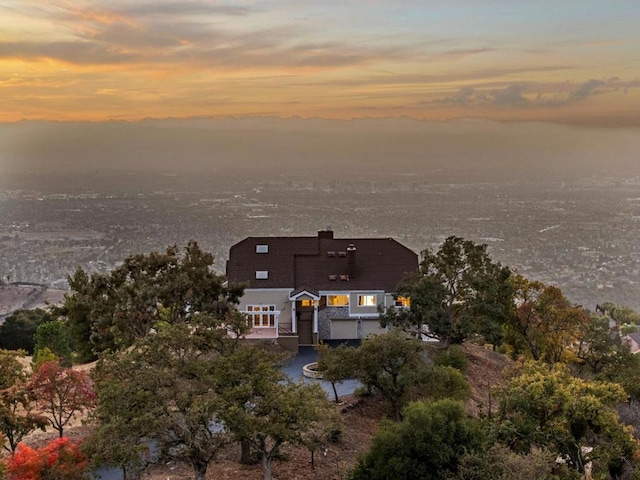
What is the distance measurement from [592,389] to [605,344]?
1372cm

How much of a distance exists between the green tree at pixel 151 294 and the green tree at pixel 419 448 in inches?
442

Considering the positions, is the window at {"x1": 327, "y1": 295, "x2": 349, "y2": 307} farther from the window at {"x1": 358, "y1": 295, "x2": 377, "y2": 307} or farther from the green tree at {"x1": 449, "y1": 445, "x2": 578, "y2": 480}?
the green tree at {"x1": 449, "y1": 445, "x2": 578, "y2": 480}

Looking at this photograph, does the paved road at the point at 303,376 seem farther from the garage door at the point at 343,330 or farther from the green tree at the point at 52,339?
the green tree at the point at 52,339

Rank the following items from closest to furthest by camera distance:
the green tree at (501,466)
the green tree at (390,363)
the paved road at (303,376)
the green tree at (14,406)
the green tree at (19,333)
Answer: the green tree at (501,466) → the green tree at (14,406) → the green tree at (390,363) → the paved road at (303,376) → the green tree at (19,333)

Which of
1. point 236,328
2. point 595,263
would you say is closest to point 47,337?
point 236,328

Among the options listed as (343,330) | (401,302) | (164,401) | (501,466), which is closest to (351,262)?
(401,302)

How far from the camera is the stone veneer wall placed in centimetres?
3784

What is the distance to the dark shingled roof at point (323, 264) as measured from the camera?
38.2 metres

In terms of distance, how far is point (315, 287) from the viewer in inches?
1501

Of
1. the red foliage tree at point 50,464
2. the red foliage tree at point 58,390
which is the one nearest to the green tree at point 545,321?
the red foliage tree at point 58,390

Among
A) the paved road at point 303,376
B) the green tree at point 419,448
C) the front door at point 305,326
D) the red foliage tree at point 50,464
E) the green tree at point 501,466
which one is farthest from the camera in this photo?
the front door at point 305,326

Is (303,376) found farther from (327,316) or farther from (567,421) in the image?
(567,421)

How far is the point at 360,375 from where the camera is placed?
76.6 ft

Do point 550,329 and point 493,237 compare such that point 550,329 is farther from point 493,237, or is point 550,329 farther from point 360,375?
point 493,237
